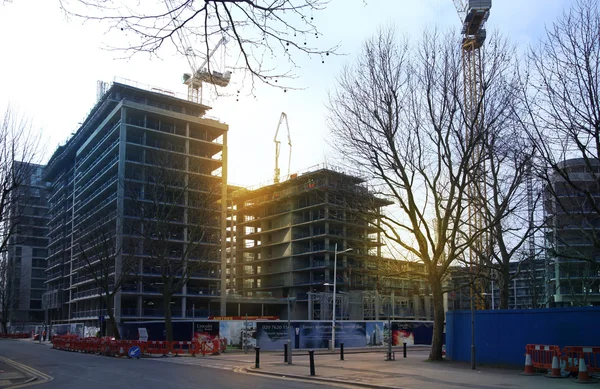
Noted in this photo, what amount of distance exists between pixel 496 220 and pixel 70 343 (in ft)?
120

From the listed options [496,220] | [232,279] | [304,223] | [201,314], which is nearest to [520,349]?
[496,220]

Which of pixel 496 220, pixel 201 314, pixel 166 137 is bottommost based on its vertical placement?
pixel 201 314

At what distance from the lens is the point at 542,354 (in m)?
20.4

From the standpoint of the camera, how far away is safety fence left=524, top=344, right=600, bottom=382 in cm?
1792

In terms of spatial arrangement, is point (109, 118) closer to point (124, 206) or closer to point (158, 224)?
point (124, 206)

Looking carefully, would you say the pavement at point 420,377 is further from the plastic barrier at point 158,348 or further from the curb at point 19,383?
the plastic barrier at point 158,348

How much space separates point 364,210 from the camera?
28125 millimetres

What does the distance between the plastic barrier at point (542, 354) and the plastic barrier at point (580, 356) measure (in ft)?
1.20

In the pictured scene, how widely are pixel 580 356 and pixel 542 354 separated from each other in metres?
2.06

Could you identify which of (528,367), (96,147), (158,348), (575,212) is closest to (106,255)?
(158,348)

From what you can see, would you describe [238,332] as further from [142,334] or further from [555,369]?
[555,369]

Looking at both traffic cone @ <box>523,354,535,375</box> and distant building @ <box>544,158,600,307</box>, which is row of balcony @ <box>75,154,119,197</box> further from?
traffic cone @ <box>523,354,535,375</box>

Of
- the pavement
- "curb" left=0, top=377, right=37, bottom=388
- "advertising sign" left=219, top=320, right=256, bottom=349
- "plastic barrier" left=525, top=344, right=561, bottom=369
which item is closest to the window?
"advertising sign" left=219, top=320, right=256, bottom=349

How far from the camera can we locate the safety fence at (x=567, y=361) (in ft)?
58.8
